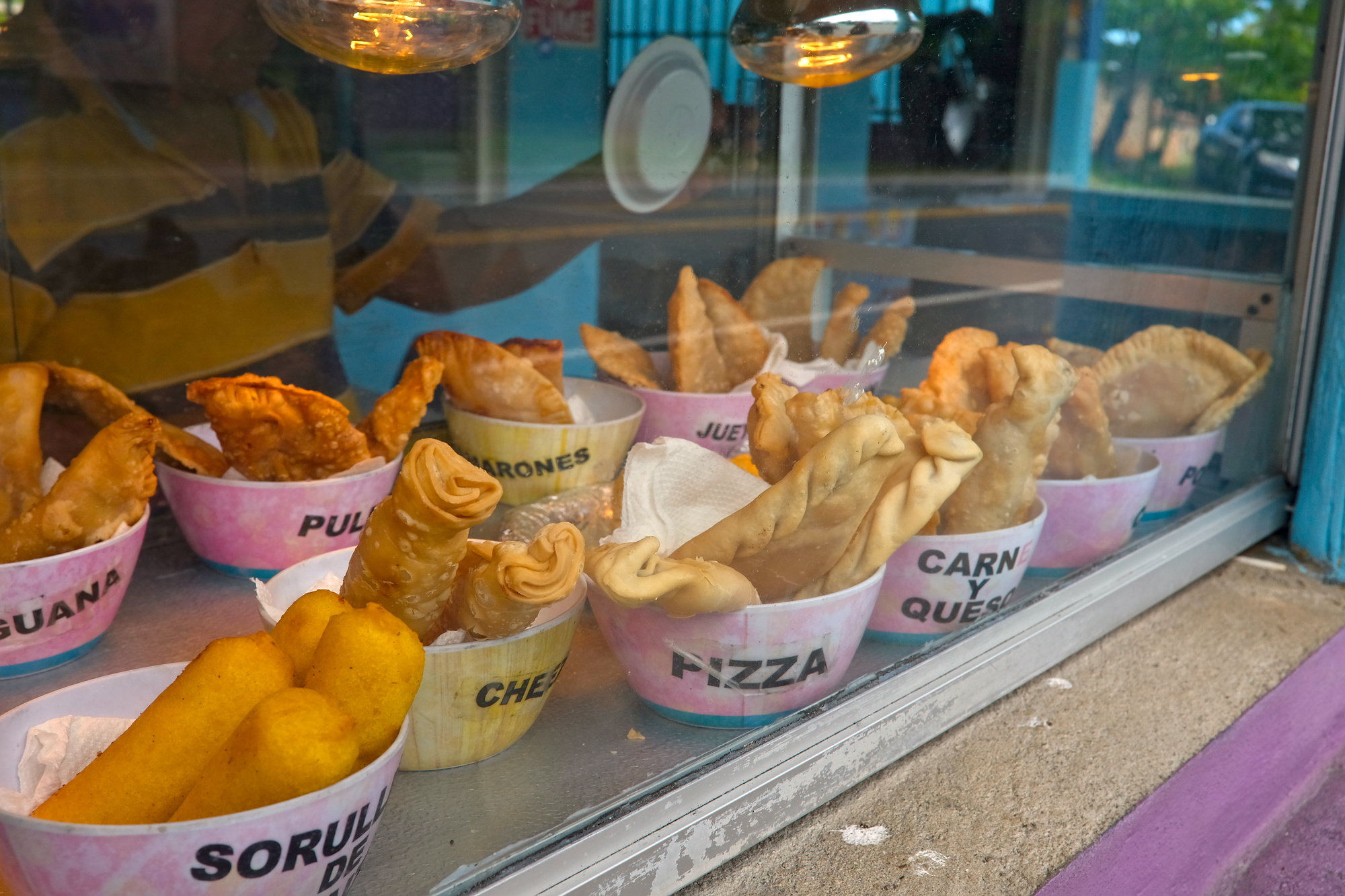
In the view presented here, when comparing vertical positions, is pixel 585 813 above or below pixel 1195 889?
above

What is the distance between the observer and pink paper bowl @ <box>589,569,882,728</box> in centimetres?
70

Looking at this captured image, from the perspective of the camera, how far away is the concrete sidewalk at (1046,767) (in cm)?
73

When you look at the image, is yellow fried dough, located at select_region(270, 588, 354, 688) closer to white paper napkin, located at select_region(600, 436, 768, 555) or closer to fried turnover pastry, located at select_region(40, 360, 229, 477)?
white paper napkin, located at select_region(600, 436, 768, 555)

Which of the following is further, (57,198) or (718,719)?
(57,198)

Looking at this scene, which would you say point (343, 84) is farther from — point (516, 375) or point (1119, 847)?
point (1119, 847)

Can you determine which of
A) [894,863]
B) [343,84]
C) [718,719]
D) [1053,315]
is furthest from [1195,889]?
[343,84]

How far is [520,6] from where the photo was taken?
840 mm

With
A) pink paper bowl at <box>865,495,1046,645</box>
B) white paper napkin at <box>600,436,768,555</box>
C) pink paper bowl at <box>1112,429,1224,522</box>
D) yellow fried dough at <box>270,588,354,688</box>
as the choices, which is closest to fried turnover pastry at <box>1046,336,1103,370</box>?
pink paper bowl at <box>1112,429,1224,522</box>

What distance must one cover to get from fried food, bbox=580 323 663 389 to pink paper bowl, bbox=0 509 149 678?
40 centimetres

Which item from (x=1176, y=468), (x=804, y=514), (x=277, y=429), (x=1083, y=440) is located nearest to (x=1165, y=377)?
(x=1176, y=468)

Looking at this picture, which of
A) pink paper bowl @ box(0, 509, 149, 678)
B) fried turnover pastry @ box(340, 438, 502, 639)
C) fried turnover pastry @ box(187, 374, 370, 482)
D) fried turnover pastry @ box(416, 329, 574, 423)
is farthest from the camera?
fried turnover pastry @ box(416, 329, 574, 423)

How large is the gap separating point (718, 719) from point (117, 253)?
0.78 metres

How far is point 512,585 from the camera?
578 mm

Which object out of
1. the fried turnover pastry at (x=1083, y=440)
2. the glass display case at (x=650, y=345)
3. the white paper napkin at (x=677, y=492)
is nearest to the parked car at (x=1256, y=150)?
the glass display case at (x=650, y=345)
